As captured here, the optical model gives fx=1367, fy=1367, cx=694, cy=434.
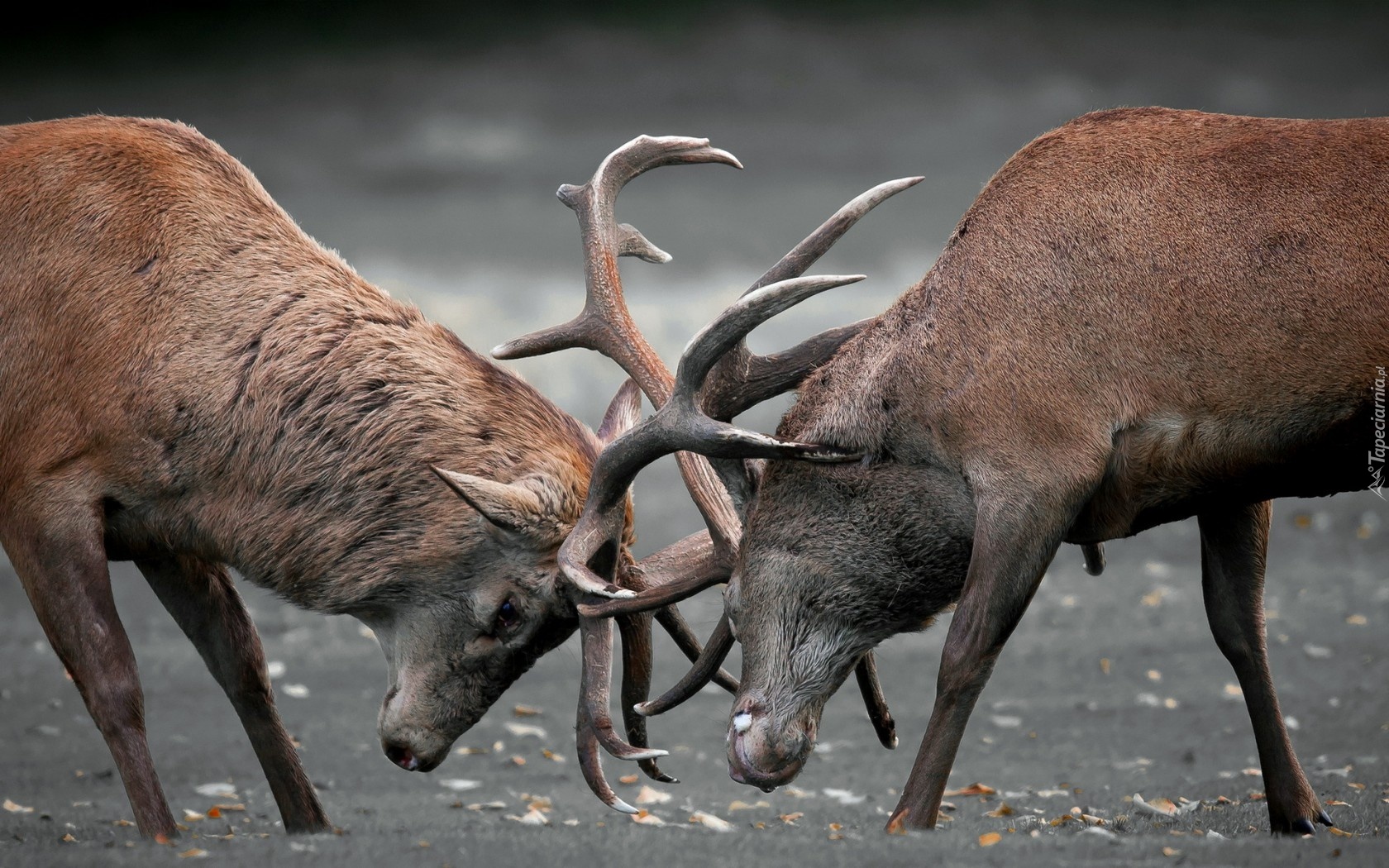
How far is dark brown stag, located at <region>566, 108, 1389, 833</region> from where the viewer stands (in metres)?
4.04

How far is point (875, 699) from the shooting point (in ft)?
16.8

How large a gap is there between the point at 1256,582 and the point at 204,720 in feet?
18.4

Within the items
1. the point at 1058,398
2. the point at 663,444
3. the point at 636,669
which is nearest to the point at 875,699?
the point at 636,669

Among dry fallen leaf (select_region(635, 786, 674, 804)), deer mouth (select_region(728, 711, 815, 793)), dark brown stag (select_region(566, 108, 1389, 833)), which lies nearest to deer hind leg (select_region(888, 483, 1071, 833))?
dark brown stag (select_region(566, 108, 1389, 833))

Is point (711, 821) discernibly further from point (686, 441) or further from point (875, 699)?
point (686, 441)

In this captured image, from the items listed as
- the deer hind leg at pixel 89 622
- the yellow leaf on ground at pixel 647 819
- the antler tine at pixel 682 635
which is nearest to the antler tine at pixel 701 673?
the antler tine at pixel 682 635

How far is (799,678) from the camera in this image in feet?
15.5

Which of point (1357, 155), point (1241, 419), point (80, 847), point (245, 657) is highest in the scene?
point (1357, 155)

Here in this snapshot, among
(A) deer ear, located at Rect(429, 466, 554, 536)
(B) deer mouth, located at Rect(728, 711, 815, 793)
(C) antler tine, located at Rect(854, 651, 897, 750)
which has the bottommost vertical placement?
(B) deer mouth, located at Rect(728, 711, 815, 793)

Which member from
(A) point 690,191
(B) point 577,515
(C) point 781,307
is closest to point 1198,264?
(C) point 781,307

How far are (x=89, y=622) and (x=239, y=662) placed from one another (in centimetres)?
74

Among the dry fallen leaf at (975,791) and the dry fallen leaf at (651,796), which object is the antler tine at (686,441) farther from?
the dry fallen leaf at (975,791)

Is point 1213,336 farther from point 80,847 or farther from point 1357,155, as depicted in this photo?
point 80,847

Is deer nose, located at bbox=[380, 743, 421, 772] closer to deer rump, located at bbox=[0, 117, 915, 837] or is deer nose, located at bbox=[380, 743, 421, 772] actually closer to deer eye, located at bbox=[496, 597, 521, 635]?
deer rump, located at bbox=[0, 117, 915, 837]
